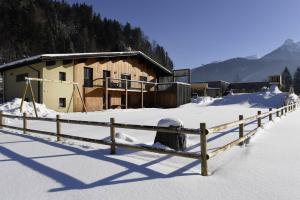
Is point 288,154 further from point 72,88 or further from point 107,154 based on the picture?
point 72,88

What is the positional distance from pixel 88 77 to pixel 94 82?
695 mm

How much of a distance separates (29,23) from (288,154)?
204 ft

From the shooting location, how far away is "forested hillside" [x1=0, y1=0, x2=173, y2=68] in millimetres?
57125

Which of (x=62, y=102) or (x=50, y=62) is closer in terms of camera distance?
(x=50, y=62)

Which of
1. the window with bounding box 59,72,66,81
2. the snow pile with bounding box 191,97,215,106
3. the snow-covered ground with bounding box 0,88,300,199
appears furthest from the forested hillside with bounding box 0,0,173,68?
the snow-covered ground with bounding box 0,88,300,199

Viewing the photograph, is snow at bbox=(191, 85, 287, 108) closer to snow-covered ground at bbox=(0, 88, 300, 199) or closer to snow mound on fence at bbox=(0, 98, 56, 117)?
snow mound on fence at bbox=(0, 98, 56, 117)

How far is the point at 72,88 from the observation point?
24.6 meters

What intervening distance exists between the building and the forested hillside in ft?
105

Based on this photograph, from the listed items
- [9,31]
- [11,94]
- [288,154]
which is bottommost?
[288,154]

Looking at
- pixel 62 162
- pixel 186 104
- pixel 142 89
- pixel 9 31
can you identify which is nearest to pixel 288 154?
pixel 62 162

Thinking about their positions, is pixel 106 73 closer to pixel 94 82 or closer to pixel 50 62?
pixel 94 82

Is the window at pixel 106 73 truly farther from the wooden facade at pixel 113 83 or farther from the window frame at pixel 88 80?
the window frame at pixel 88 80

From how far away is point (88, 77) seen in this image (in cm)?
2628

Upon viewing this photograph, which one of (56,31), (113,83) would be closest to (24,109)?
(113,83)
